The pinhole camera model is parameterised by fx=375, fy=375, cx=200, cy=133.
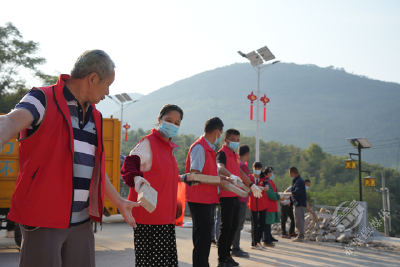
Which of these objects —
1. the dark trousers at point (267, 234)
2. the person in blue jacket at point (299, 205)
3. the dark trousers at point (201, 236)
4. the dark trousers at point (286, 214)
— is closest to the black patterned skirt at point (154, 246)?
the dark trousers at point (201, 236)

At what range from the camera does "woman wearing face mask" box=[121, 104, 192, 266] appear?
10.5 feet

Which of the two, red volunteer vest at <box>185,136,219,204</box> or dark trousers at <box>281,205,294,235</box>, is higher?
red volunteer vest at <box>185,136,219,204</box>

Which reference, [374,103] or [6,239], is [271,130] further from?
[6,239]

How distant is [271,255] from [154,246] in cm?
437

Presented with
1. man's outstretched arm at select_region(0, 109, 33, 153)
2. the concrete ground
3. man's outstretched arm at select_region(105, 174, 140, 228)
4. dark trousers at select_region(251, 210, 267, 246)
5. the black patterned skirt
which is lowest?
the concrete ground

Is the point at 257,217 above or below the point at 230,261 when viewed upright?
above

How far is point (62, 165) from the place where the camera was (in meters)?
1.87

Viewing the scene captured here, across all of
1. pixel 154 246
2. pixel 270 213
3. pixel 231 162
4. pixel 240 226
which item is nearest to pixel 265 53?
pixel 270 213

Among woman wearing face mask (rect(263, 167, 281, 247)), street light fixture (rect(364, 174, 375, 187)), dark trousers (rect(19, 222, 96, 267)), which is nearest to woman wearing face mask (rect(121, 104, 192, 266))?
dark trousers (rect(19, 222, 96, 267))

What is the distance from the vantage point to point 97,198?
82.3 inches

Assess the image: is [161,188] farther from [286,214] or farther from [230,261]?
[286,214]

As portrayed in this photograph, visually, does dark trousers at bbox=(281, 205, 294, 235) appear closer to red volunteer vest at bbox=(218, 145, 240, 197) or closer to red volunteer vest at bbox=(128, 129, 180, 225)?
red volunteer vest at bbox=(218, 145, 240, 197)

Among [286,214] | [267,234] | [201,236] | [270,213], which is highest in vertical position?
[201,236]

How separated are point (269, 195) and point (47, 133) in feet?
23.6
